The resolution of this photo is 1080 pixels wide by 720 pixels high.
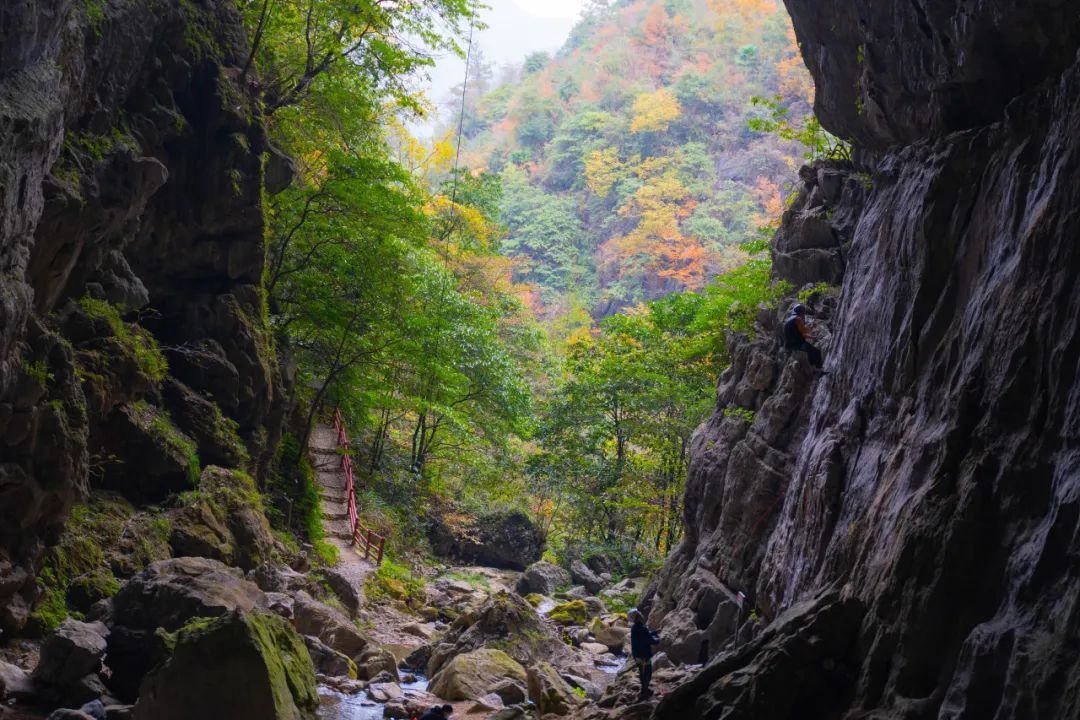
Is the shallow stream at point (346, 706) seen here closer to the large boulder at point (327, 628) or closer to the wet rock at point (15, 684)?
the large boulder at point (327, 628)

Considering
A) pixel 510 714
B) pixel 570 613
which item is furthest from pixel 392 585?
pixel 510 714

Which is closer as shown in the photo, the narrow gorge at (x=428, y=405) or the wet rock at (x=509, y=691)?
the narrow gorge at (x=428, y=405)

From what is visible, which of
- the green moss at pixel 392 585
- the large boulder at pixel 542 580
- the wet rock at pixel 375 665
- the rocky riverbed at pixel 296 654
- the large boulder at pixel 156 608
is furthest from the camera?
the large boulder at pixel 542 580

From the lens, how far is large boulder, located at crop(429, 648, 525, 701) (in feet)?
38.9

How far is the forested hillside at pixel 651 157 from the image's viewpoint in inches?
2188

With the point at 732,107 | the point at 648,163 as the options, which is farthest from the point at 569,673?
the point at 732,107

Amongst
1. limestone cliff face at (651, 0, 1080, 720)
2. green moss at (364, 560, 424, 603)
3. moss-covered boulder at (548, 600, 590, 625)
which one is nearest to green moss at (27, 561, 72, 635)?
limestone cliff face at (651, 0, 1080, 720)

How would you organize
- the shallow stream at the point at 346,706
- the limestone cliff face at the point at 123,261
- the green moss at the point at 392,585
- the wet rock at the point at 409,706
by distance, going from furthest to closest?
the green moss at the point at 392,585 < the wet rock at the point at 409,706 < the shallow stream at the point at 346,706 < the limestone cliff face at the point at 123,261

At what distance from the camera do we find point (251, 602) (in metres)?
9.87

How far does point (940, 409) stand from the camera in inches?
289

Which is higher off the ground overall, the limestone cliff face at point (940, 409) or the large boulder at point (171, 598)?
the limestone cliff face at point (940, 409)

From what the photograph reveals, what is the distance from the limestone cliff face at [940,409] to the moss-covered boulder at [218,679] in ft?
12.7

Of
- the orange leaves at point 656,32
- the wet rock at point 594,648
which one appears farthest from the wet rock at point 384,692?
the orange leaves at point 656,32

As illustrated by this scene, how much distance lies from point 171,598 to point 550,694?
5.60 meters
